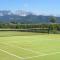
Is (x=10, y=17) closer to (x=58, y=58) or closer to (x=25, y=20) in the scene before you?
(x=25, y=20)

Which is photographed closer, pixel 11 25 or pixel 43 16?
pixel 43 16

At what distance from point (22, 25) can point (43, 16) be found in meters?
3.40

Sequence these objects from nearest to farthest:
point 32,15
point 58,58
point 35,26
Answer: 1. point 58,58
2. point 32,15
3. point 35,26

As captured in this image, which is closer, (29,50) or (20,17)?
(29,50)

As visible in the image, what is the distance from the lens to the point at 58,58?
6406 mm

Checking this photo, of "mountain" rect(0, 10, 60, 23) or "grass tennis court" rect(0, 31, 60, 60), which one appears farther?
"mountain" rect(0, 10, 60, 23)

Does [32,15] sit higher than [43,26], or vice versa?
[32,15]

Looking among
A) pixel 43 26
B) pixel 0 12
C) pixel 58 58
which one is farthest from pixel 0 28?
pixel 58 58

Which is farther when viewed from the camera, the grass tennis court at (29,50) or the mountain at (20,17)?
the mountain at (20,17)

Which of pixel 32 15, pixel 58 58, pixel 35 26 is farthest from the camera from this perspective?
pixel 35 26

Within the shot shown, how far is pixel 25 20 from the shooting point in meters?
24.1

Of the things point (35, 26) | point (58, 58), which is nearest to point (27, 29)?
point (35, 26)

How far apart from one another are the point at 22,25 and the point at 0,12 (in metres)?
3.61

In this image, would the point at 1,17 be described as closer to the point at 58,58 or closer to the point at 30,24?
the point at 30,24
